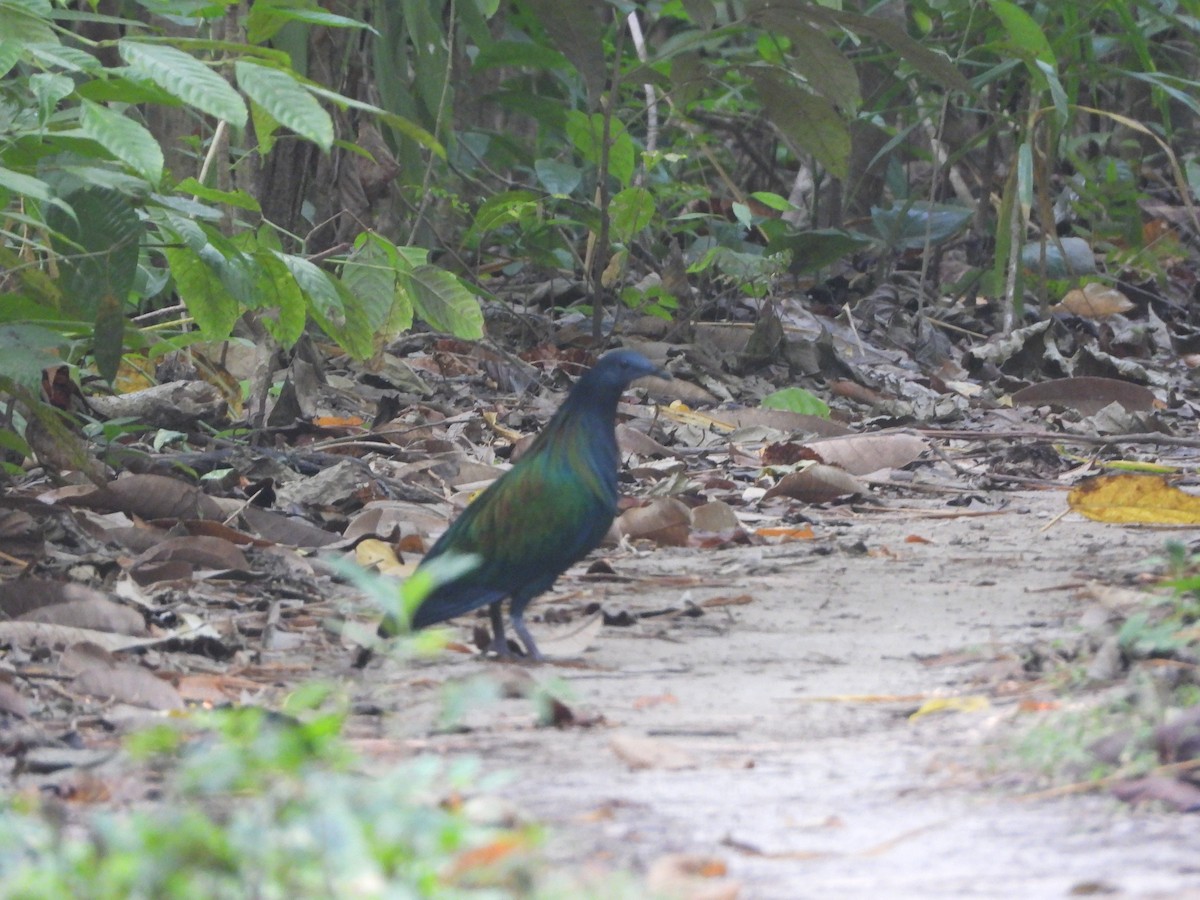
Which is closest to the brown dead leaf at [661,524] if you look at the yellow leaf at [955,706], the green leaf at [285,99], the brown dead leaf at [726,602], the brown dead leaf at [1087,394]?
the brown dead leaf at [726,602]

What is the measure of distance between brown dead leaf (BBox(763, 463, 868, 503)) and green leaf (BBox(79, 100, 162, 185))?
2.43 meters

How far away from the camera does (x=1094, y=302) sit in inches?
333

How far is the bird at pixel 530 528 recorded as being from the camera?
321cm

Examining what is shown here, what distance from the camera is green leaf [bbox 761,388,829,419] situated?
20.4 feet

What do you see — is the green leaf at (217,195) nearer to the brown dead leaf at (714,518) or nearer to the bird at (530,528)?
the bird at (530,528)

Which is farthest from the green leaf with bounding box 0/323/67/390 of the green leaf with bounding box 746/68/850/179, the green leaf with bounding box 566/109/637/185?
the green leaf with bounding box 566/109/637/185

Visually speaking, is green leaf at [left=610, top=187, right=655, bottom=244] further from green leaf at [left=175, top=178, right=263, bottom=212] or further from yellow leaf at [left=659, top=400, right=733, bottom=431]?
green leaf at [left=175, top=178, right=263, bottom=212]

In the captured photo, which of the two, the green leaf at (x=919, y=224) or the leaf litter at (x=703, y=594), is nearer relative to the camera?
the leaf litter at (x=703, y=594)

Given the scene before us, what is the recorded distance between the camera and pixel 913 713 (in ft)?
8.49

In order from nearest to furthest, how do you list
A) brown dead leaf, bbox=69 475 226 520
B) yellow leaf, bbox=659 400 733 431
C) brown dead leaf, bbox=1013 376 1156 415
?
brown dead leaf, bbox=69 475 226 520 → yellow leaf, bbox=659 400 733 431 → brown dead leaf, bbox=1013 376 1156 415

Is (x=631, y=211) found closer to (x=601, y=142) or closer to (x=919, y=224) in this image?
(x=601, y=142)

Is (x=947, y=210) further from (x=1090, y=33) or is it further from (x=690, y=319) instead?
(x=690, y=319)

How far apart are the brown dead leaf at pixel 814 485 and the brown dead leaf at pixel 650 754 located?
2.57 meters

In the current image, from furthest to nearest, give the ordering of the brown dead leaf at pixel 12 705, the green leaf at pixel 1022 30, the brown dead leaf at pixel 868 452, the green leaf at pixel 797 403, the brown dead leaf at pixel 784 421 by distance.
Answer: the green leaf at pixel 1022 30 → the green leaf at pixel 797 403 → the brown dead leaf at pixel 784 421 → the brown dead leaf at pixel 868 452 → the brown dead leaf at pixel 12 705
